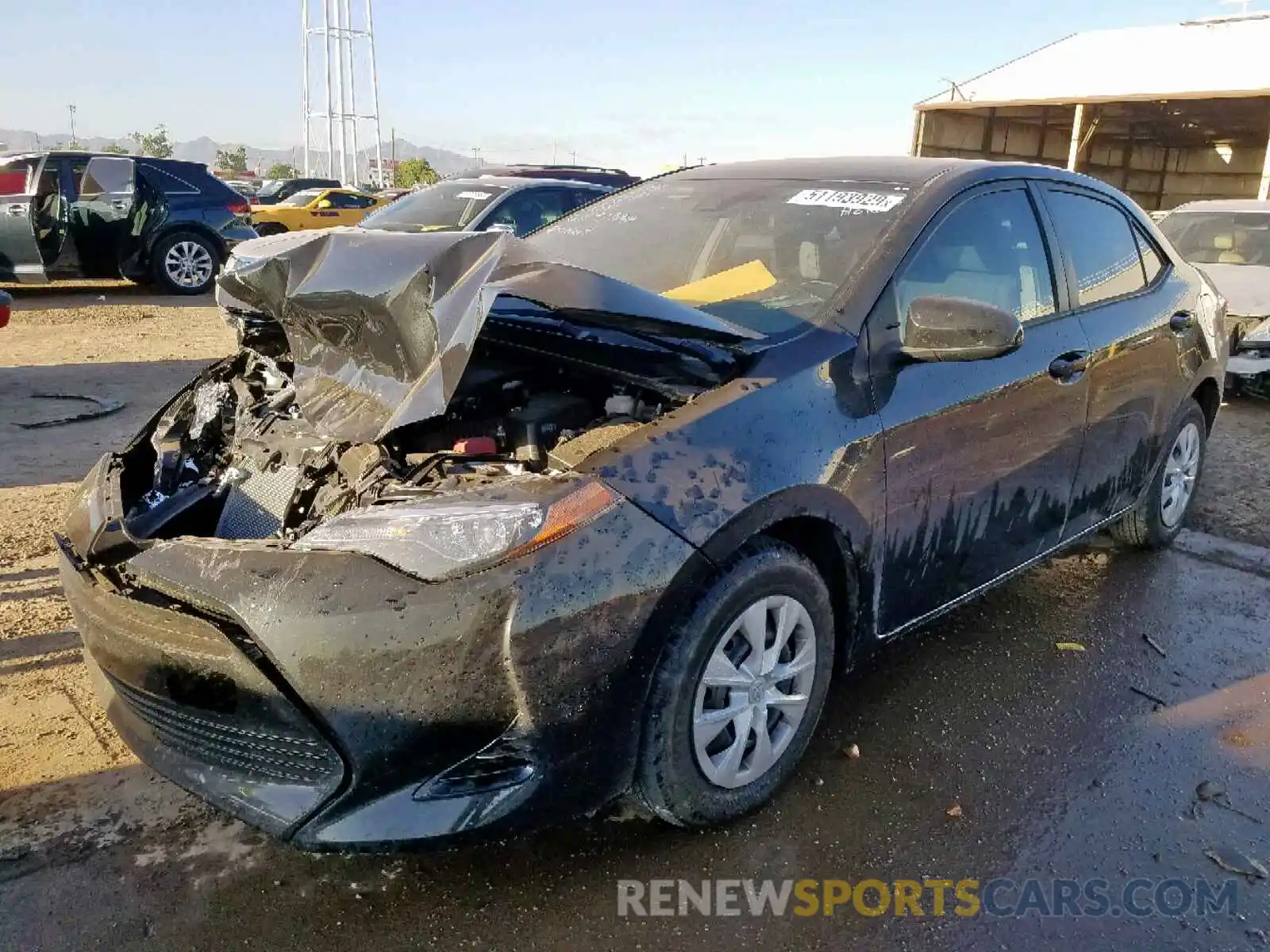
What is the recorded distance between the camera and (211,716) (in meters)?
2.11

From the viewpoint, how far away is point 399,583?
6.48 feet

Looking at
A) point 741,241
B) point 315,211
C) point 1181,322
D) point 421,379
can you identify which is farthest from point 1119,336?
point 315,211

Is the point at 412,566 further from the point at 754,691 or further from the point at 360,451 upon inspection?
the point at 754,691

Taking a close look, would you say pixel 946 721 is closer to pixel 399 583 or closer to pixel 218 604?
pixel 399 583

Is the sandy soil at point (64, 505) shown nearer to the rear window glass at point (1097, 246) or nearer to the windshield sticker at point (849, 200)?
the rear window glass at point (1097, 246)

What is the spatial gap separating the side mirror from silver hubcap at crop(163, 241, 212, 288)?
11.4 m

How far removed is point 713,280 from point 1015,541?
135cm

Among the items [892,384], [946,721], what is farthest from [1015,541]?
[892,384]

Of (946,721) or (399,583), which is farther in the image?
(946,721)

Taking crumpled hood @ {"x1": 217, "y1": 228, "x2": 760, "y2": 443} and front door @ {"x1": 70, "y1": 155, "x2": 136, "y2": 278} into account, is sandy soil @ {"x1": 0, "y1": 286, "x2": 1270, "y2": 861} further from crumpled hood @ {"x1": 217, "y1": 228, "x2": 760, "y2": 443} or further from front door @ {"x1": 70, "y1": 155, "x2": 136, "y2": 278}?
crumpled hood @ {"x1": 217, "y1": 228, "x2": 760, "y2": 443}

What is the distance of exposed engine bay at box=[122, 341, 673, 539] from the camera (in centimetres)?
237

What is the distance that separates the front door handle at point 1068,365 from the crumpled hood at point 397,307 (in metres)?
1.27

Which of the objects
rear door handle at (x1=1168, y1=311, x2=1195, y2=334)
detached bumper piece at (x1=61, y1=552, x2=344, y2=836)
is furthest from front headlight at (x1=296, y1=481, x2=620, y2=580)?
rear door handle at (x1=1168, y1=311, x2=1195, y2=334)

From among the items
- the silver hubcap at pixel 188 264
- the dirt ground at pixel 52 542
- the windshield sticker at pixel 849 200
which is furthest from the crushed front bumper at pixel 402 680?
the silver hubcap at pixel 188 264
